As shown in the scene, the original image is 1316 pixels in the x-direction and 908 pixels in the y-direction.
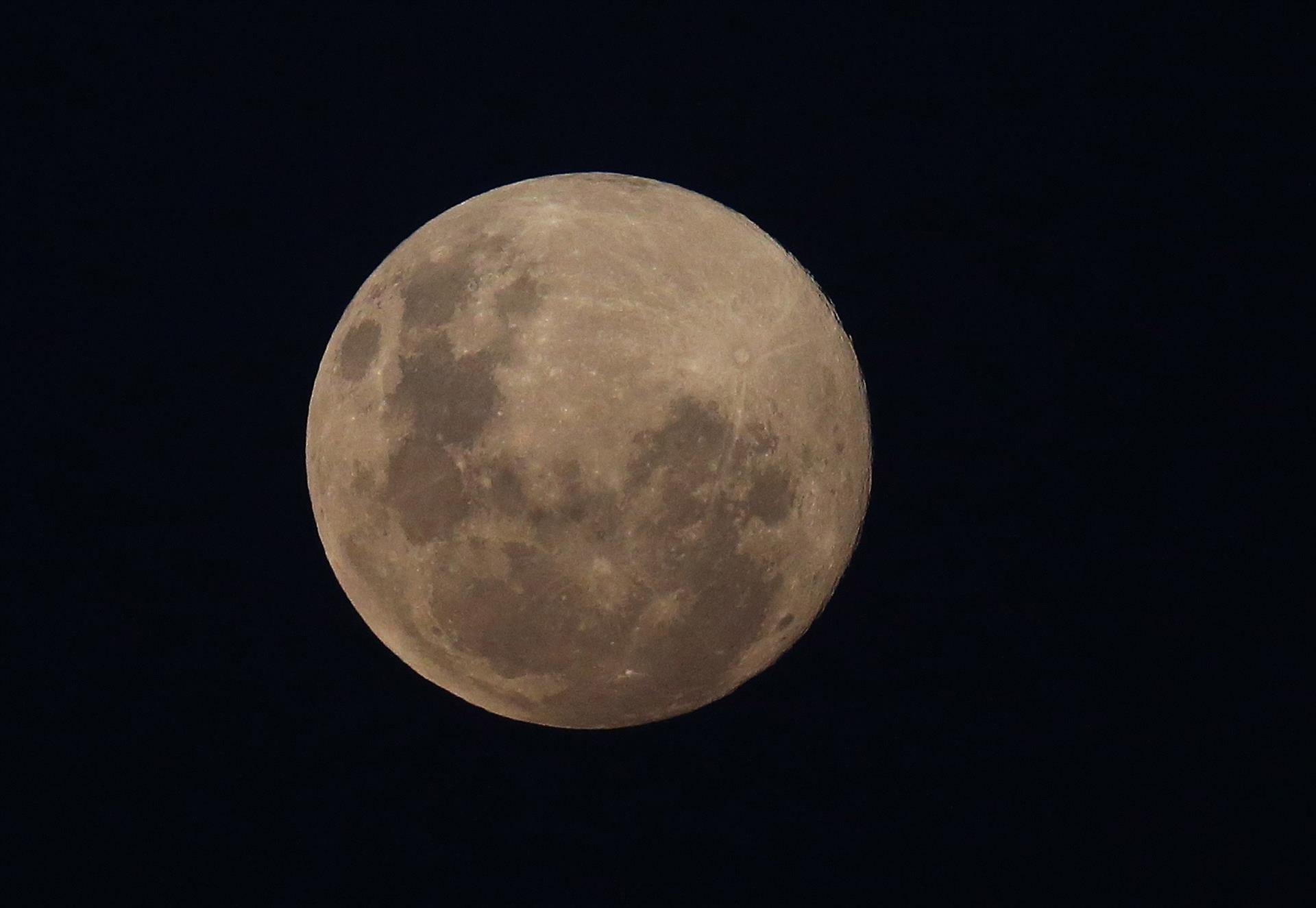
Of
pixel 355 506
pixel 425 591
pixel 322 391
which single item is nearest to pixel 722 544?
pixel 425 591

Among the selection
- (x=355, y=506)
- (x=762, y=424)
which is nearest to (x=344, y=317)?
(x=355, y=506)

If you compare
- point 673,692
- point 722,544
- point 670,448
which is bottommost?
point 673,692

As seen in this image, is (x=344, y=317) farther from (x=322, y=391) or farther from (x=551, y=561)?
(x=551, y=561)

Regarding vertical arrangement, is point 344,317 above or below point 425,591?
above

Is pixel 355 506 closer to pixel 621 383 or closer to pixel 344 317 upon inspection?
pixel 344 317

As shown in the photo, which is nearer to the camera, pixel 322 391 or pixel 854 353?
pixel 322 391

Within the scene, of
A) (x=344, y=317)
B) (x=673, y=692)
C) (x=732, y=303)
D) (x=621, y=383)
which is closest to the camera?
(x=621, y=383)

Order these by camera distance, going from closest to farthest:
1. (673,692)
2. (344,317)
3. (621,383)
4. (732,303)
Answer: (621,383) < (732,303) < (673,692) < (344,317)
